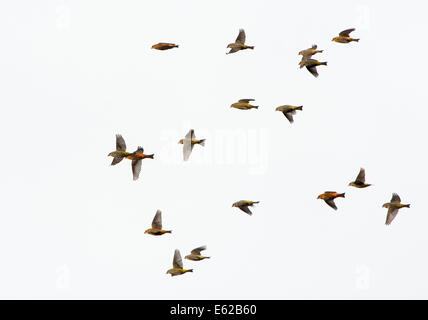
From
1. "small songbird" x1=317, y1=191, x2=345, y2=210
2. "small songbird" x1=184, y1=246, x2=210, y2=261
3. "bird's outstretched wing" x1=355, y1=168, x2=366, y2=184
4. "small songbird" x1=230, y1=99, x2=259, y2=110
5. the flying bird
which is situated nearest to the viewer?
"bird's outstretched wing" x1=355, y1=168, x2=366, y2=184

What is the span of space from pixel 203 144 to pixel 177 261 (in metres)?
7.06

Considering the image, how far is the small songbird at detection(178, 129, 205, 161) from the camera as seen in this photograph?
42531 millimetres

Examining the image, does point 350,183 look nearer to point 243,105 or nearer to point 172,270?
point 243,105

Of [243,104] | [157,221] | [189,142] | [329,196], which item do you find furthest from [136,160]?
[329,196]

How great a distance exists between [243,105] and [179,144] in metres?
4.11

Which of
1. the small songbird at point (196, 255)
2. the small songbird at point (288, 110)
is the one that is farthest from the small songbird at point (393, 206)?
the small songbird at point (196, 255)

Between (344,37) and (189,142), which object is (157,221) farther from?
(344,37)

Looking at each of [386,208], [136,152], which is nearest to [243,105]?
[136,152]

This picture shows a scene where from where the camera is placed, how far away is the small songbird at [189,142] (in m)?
42.5

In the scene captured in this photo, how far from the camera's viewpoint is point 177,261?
1816 inches

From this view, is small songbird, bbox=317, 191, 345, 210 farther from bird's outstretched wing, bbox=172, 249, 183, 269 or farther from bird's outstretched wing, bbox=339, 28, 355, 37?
bird's outstretched wing, bbox=339, 28, 355, 37

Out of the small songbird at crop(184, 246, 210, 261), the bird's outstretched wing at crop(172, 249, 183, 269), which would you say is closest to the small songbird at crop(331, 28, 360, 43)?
the small songbird at crop(184, 246, 210, 261)

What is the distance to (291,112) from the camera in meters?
45.5

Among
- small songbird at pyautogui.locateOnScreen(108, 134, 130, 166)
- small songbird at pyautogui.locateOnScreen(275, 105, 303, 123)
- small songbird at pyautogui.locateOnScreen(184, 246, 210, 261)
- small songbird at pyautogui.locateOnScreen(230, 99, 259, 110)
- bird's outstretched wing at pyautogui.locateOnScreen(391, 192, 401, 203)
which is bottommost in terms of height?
A: small songbird at pyautogui.locateOnScreen(184, 246, 210, 261)
